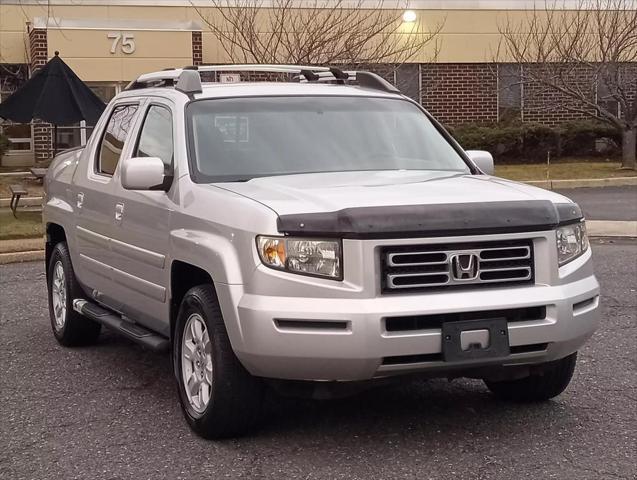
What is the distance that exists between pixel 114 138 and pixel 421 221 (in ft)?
9.72

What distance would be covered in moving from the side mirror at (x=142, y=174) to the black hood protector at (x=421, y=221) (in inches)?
44.4

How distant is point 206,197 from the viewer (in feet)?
16.4

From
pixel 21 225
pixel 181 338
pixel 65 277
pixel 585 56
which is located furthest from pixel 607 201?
pixel 181 338

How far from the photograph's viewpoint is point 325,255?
4.42 metres

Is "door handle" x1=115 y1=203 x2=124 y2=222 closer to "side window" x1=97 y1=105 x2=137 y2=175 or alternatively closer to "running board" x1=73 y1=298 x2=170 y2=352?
"side window" x1=97 y1=105 x2=137 y2=175

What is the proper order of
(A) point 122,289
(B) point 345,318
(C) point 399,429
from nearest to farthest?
(B) point 345,318 → (C) point 399,429 → (A) point 122,289

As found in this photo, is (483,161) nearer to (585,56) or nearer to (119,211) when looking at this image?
(119,211)

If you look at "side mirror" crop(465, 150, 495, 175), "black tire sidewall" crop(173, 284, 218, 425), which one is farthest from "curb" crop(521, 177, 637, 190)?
"black tire sidewall" crop(173, 284, 218, 425)

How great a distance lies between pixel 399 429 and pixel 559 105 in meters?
18.5

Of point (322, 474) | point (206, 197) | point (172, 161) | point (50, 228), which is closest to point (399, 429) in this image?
point (322, 474)

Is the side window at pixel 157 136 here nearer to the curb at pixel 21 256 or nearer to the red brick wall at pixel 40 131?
the curb at pixel 21 256

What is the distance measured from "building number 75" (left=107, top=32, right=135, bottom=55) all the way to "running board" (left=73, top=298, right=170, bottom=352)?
15.1 metres

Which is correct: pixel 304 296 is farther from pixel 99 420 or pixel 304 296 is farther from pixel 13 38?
pixel 13 38

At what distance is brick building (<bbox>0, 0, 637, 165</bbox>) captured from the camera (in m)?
21.0
